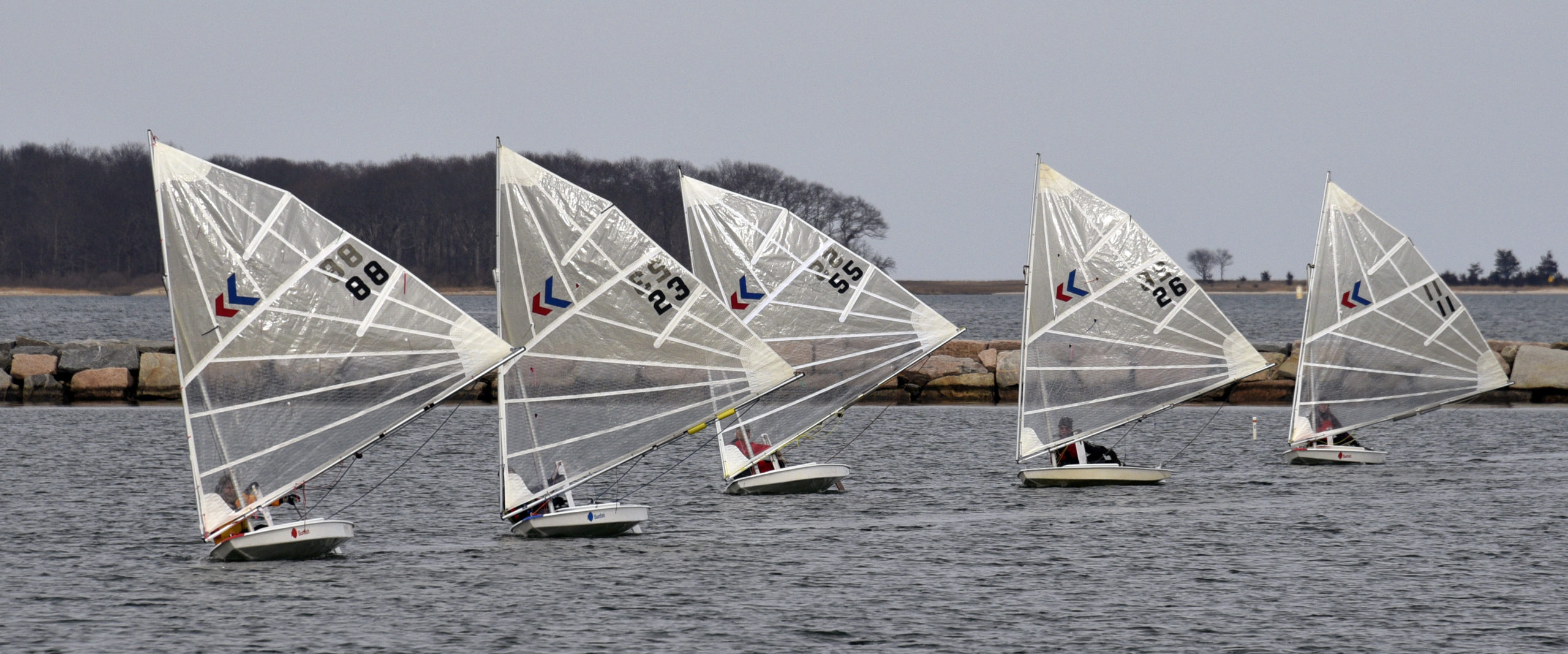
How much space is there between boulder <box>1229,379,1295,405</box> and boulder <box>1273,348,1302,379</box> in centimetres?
17

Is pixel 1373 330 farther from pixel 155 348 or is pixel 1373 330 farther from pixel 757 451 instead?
pixel 155 348

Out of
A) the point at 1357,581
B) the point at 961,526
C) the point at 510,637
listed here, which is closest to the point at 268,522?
the point at 510,637

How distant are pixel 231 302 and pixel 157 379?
37403mm

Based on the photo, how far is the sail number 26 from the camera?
2444cm

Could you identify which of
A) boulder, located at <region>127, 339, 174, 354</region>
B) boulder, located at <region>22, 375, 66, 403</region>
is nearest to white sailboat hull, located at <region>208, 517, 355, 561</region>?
boulder, located at <region>22, 375, 66, 403</region>

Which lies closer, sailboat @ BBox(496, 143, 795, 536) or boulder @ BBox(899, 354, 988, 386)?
sailboat @ BBox(496, 143, 795, 536)

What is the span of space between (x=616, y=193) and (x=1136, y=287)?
144 metres

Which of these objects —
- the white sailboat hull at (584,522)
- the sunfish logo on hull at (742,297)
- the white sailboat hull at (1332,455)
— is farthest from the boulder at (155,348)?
the white sailboat hull at (1332,455)

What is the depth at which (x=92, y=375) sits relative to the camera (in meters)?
58.1

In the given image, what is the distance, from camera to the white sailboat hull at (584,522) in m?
26.9

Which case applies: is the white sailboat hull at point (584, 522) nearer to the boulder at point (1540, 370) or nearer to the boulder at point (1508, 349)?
the boulder at point (1540, 370)

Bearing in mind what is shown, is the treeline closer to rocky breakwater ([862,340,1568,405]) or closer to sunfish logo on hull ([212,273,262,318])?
rocky breakwater ([862,340,1568,405])

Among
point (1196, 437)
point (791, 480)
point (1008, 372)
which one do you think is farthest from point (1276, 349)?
point (791, 480)

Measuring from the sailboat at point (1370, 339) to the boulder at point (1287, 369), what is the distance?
19117mm
